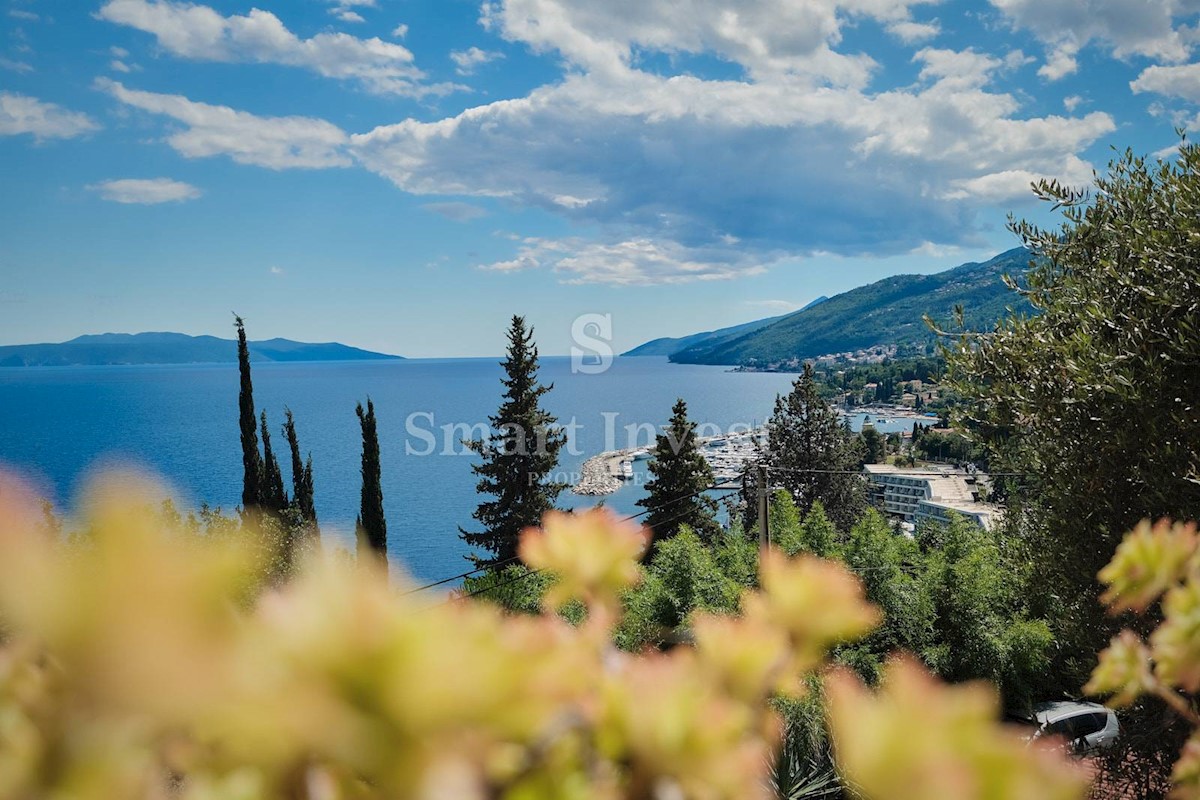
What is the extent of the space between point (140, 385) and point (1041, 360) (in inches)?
7760

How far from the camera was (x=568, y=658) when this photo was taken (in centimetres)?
41

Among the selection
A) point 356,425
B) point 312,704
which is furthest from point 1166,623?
point 356,425

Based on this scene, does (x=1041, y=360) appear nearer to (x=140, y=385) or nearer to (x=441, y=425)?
(x=441, y=425)

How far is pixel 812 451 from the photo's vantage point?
27141mm

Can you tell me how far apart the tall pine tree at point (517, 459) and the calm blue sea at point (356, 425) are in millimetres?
8246

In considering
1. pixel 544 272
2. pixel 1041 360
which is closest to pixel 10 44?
pixel 544 272

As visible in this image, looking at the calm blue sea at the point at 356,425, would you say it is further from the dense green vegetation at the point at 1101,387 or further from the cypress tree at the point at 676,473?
the dense green vegetation at the point at 1101,387

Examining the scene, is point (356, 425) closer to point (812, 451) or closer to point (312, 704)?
point (812, 451)

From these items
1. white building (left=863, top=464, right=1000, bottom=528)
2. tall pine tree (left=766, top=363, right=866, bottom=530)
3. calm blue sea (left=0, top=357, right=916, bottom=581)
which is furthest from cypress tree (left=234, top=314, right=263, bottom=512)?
white building (left=863, top=464, right=1000, bottom=528)

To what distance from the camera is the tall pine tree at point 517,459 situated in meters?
25.3

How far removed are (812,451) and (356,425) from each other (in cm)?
9354

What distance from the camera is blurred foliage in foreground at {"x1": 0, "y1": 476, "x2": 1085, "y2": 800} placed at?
300mm

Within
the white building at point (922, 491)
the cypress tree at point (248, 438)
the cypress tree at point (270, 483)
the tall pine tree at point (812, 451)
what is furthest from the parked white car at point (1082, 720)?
the white building at point (922, 491)

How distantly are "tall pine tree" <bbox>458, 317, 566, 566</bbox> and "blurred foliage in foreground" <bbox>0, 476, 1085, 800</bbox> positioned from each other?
2463 cm
